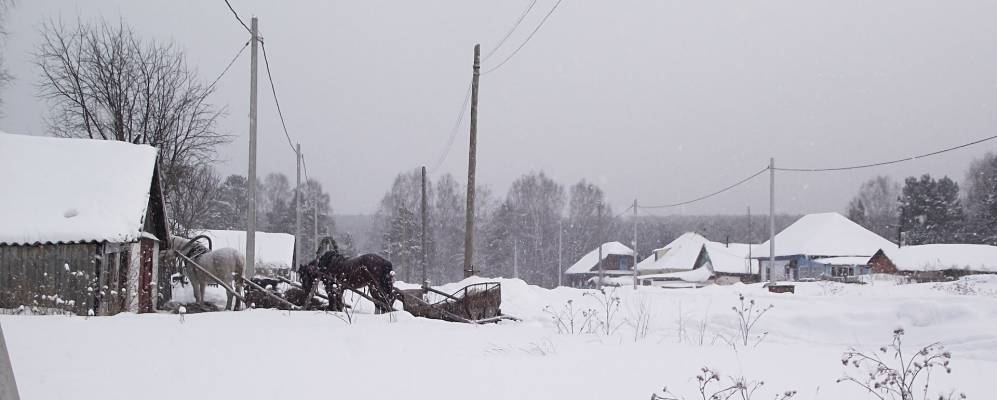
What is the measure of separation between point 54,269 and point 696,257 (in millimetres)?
60401

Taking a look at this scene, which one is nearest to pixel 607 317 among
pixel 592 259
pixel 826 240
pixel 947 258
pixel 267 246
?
pixel 267 246

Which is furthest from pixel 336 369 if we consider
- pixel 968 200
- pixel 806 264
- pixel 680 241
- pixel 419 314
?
pixel 968 200

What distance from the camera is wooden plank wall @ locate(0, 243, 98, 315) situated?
542 inches

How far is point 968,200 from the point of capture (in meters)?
73.8

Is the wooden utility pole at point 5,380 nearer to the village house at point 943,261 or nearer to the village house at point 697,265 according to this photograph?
the village house at point 943,261

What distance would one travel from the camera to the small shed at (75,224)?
13.8 meters

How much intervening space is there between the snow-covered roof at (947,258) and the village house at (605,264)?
29829mm

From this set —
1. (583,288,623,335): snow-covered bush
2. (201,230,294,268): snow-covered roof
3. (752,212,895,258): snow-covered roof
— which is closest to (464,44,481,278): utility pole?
(583,288,623,335): snow-covered bush

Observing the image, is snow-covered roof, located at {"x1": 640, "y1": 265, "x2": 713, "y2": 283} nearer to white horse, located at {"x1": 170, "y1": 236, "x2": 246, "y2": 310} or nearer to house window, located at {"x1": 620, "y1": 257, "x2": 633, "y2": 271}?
house window, located at {"x1": 620, "y1": 257, "x2": 633, "y2": 271}

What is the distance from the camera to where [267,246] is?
1572 inches

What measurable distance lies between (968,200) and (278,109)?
79.6 m

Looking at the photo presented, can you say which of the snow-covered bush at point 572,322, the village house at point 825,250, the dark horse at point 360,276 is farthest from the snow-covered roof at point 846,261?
the dark horse at point 360,276

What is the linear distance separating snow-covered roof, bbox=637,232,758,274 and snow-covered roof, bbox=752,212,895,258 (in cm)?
475

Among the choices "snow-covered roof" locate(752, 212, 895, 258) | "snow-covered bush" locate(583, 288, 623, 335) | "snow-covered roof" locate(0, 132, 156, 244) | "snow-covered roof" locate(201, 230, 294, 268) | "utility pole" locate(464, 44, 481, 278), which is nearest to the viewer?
"snow-covered bush" locate(583, 288, 623, 335)
